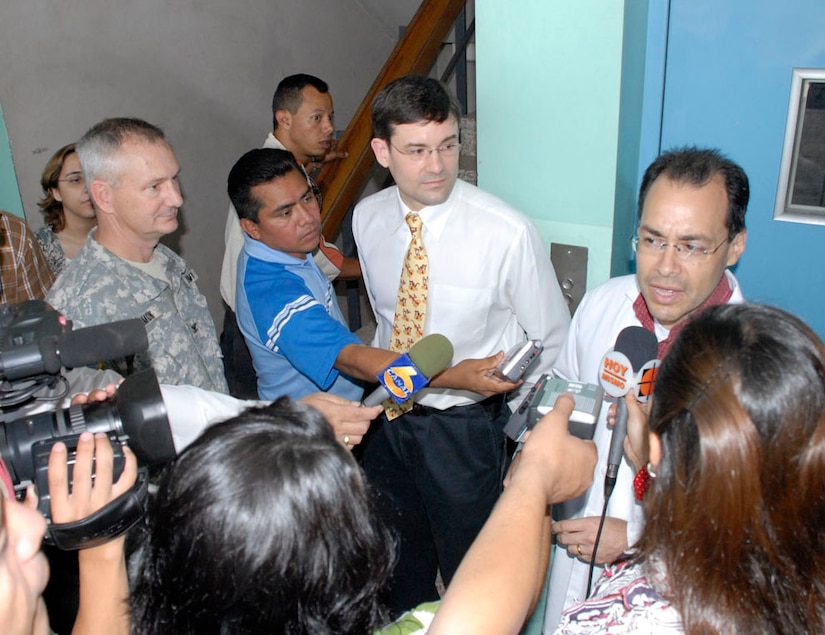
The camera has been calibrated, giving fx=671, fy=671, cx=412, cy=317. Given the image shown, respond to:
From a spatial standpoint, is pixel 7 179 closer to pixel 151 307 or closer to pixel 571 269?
pixel 151 307

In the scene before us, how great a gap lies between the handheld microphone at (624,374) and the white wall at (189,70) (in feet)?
10.7

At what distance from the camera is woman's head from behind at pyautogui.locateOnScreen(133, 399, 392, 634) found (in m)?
0.85

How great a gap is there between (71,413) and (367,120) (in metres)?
2.28

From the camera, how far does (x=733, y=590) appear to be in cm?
88

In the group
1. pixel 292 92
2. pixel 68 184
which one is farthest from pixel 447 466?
pixel 292 92

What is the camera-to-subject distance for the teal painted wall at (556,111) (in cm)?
184

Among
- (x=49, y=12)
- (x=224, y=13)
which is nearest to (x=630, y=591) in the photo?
(x=49, y=12)

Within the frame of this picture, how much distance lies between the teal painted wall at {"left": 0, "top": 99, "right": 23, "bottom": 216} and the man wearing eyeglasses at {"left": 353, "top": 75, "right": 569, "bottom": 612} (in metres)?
1.99

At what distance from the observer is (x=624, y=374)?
1300 millimetres

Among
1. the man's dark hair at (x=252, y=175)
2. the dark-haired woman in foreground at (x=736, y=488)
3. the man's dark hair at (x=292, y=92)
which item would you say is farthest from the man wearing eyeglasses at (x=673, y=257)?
the man's dark hair at (x=292, y=92)

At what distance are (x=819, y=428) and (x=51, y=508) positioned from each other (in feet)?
3.76

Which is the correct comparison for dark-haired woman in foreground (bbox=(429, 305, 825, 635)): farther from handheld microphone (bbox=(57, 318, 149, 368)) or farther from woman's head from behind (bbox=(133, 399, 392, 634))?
handheld microphone (bbox=(57, 318, 149, 368))

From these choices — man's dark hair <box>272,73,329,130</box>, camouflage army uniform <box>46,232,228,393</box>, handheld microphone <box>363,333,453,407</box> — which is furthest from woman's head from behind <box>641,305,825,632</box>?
man's dark hair <box>272,73,329,130</box>

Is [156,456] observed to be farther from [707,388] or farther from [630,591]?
[707,388]
